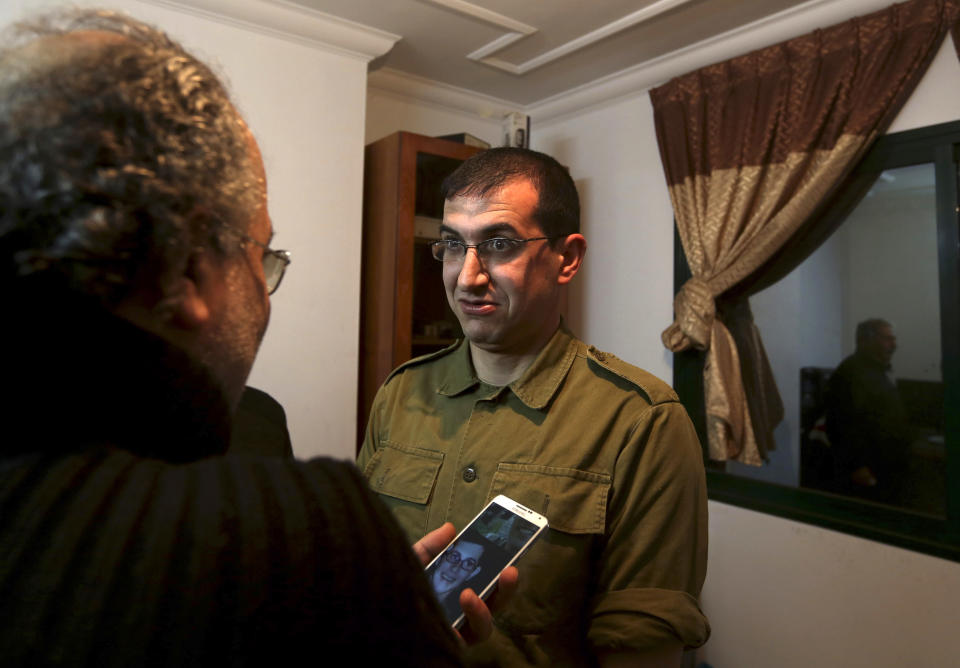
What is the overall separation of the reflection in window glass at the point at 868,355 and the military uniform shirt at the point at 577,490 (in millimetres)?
1576

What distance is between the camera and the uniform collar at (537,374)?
108cm

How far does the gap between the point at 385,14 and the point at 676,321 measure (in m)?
1.67

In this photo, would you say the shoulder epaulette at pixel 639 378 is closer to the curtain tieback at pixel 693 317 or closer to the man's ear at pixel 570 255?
the man's ear at pixel 570 255

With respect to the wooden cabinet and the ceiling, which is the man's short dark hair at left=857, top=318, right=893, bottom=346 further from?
the wooden cabinet

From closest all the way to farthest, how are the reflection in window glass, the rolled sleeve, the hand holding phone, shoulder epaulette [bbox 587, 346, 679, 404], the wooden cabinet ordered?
the hand holding phone
the rolled sleeve
shoulder epaulette [bbox 587, 346, 679, 404]
the reflection in window glass
the wooden cabinet

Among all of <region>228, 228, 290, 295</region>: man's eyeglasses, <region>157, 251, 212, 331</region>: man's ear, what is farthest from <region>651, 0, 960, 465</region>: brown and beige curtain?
<region>157, 251, 212, 331</region>: man's ear

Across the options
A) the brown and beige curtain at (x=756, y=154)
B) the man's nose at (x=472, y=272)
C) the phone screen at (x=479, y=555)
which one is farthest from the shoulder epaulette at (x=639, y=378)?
the brown and beige curtain at (x=756, y=154)

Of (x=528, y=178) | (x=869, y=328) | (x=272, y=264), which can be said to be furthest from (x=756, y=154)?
(x=272, y=264)

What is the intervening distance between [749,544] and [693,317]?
0.91 metres

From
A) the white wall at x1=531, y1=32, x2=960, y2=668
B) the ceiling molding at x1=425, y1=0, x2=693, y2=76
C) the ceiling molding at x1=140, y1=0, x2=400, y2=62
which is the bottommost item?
the white wall at x1=531, y1=32, x2=960, y2=668

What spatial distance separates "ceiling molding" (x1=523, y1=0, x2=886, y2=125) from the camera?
7.09 feet

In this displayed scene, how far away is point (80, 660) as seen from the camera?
0.35 meters

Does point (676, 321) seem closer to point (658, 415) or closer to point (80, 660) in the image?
point (658, 415)

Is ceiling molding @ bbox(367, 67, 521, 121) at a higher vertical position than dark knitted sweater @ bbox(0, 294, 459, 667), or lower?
higher
